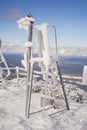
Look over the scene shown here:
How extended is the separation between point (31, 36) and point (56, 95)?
417 centimetres

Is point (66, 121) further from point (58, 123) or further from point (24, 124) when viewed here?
point (24, 124)

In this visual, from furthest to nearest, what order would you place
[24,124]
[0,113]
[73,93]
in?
[73,93] < [0,113] < [24,124]

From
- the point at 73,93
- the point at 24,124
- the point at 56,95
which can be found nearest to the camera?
the point at 24,124

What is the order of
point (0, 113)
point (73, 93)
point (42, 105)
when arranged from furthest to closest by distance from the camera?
point (73, 93) → point (42, 105) → point (0, 113)

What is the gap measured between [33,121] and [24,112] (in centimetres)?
74

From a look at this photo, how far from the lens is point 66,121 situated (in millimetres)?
5789

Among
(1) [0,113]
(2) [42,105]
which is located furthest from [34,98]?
(1) [0,113]

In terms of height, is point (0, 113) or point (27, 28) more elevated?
point (27, 28)

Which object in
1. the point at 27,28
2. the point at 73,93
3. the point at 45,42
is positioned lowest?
the point at 73,93

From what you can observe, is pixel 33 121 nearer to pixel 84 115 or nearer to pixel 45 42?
pixel 84 115

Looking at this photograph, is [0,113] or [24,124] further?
[0,113]

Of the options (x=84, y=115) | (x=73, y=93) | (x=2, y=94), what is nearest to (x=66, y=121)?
(x=84, y=115)

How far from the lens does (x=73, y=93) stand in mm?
10438

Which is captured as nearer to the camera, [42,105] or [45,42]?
[45,42]
